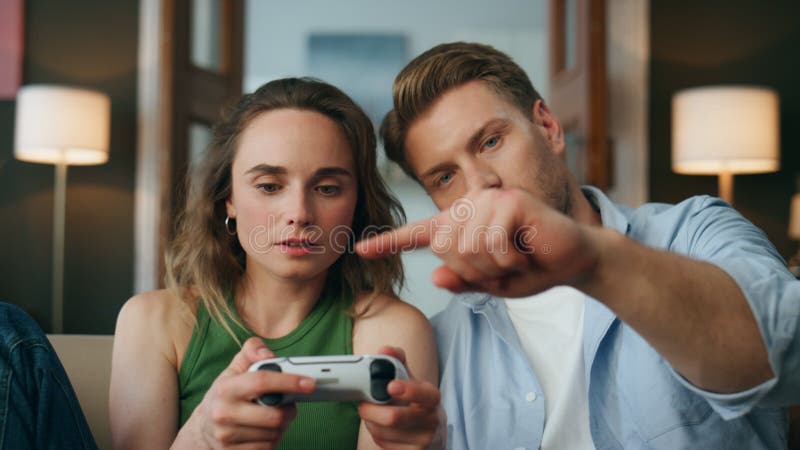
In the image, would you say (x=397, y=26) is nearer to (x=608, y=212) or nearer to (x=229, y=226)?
(x=229, y=226)

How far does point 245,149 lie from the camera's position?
1.46 m

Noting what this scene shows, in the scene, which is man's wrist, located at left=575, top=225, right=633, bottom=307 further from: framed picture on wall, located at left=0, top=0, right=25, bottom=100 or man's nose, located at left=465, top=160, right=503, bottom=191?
framed picture on wall, located at left=0, top=0, right=25, bottom=100

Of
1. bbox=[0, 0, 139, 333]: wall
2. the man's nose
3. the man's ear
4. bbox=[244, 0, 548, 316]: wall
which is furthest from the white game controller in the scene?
bbox=[244, 0, 548, 316]: wall

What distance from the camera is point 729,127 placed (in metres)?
3.41

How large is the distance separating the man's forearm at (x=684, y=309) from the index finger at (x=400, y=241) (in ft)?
0.59

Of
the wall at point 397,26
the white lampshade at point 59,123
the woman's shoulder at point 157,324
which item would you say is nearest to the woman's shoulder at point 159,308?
the woman's shoulder at point 157,324

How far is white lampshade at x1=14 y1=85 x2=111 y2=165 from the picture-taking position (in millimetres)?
3523

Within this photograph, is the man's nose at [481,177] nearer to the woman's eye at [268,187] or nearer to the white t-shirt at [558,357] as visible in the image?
the white t-shirt at [558,357]

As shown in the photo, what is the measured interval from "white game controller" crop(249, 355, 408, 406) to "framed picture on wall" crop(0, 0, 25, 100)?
3739 mm

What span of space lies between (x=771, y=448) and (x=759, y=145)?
2.61m

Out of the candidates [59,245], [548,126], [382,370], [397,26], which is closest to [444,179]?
[548,126]

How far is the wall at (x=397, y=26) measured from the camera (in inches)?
241

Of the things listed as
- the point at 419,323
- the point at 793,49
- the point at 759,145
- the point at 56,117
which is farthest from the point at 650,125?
the point at 56,117

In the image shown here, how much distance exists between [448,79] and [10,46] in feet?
11.1
